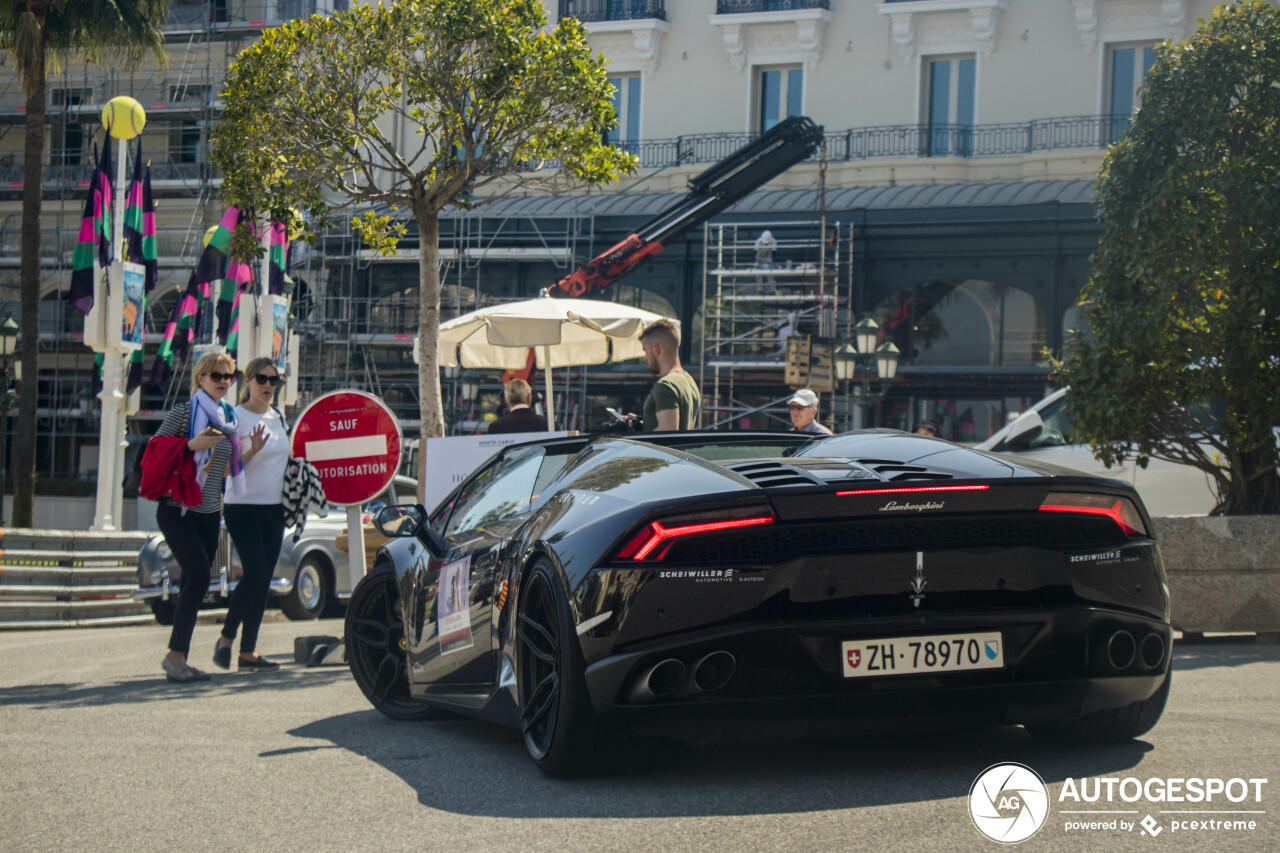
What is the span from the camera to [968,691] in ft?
13.5

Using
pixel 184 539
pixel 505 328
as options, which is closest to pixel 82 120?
pixel 505 328

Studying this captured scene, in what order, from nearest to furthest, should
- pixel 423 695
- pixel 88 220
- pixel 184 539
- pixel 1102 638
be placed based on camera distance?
pixel 1102 638, pixel 423 695, pixel 184 539, pixel 88 220

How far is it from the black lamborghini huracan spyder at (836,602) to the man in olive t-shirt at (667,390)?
3.65 metres

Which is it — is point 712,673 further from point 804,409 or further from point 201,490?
point 804,409

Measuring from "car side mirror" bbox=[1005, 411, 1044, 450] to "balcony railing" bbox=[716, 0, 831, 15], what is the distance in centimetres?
2203

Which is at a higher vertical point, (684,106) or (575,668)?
(684,106)

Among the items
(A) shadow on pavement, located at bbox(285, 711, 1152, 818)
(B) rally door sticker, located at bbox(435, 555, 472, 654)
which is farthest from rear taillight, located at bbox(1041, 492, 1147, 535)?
(B) rally door sticker, located at bbox(435, 555, 472, 654)

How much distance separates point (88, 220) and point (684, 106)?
675 inches

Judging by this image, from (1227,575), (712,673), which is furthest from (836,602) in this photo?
(1227,575)

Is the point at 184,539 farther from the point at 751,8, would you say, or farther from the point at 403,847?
the point at 751,8

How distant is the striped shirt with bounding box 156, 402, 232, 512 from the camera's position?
309 inches

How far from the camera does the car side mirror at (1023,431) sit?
1299 cm

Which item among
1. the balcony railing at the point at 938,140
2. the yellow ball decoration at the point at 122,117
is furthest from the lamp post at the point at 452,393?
the yellow ball decoration at the point at 122,117

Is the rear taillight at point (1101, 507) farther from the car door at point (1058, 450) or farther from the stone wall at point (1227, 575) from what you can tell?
the car door at point (1058, 450)
